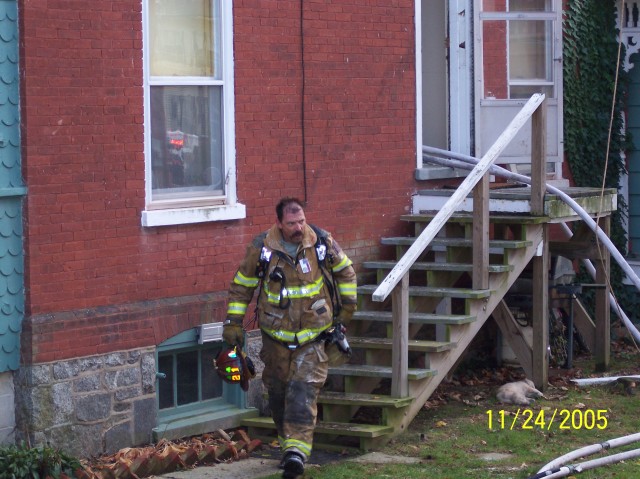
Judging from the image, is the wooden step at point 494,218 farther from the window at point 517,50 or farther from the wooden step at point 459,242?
the window at point 517,50

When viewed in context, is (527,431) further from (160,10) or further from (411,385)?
(160,10)

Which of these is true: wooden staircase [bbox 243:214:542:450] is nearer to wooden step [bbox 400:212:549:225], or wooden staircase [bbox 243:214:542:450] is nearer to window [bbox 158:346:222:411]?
wooden step [bbox 400:212:549:225]

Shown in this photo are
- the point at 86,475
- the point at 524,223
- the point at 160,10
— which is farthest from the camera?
the point at 524,223

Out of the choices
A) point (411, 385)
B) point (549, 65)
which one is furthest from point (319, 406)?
point (549, 65)

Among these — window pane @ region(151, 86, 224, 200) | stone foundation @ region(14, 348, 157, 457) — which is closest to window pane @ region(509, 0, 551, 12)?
window pane @ region(151, 86, 224, 200)

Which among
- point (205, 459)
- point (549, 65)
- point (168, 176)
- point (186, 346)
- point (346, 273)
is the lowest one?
point (205, 459)

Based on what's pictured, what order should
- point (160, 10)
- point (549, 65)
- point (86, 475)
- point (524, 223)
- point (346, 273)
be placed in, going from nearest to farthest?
point (86, 475), point (346, 273), point (160, 10), point (524, 223), point (549, 65)

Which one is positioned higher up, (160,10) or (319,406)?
(160,10)

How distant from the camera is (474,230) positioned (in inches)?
375

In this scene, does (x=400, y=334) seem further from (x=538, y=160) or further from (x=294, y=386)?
(x=538, y=160)

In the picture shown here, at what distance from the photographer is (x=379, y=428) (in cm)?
865

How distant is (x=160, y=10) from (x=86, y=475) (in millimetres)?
3471

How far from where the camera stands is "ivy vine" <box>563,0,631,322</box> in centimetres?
1277

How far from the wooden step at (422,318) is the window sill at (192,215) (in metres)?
1.33
